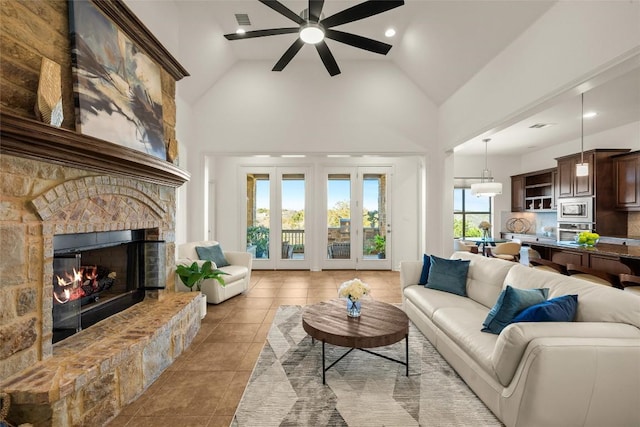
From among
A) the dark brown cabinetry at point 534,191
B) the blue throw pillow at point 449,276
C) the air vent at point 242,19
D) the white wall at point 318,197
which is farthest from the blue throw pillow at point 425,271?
the dark brown cabinetry at point 534,191

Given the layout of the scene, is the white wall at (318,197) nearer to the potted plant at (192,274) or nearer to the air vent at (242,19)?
the air vent at (242,19)

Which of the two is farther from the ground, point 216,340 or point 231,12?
point 231,12

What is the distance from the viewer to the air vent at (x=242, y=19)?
3.88 meters

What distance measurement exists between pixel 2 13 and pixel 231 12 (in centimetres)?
279

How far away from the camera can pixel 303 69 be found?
5.10 metres

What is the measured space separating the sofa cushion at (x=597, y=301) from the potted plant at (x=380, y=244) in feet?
14.4

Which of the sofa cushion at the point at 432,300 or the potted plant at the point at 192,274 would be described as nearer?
the sofa cushion at the point at 432,300

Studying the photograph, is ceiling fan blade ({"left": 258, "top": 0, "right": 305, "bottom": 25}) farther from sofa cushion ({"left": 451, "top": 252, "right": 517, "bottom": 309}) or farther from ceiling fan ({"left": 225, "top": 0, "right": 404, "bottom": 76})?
sofa cushion ({"left": 451, "top": 252, "right": 517, "bottom": 309})

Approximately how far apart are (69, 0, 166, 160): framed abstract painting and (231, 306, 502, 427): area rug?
231 cm

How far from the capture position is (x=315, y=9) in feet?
8.63

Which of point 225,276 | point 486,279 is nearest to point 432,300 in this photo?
point 486,279

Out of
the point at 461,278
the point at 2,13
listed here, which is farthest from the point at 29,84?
the point at 461,278

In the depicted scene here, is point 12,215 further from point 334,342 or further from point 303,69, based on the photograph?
→ point 303,69

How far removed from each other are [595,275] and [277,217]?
18.0 ft
